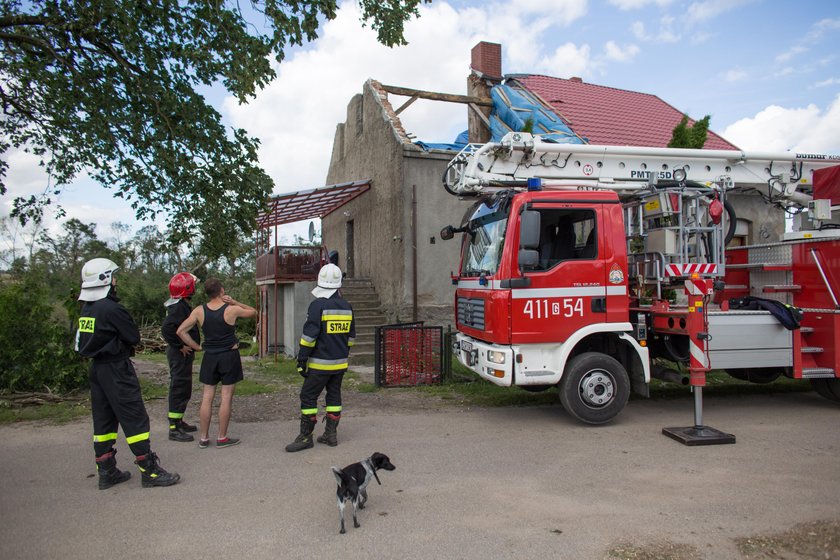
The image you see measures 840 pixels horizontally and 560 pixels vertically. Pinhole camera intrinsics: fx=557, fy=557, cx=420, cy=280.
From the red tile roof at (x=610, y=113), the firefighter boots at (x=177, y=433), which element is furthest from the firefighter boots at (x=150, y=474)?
the red tile roof at (x=610, y=113)

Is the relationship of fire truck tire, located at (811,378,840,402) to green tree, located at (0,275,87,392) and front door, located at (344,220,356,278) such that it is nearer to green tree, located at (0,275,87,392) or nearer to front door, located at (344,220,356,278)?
green tree, located at (0,275,87,392)

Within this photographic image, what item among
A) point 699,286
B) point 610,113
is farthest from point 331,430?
point 610,113

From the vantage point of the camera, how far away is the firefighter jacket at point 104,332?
4.60 meters

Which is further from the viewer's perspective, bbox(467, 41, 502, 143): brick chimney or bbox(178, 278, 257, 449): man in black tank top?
bbox(467, 41, 502, 143): brick chimney

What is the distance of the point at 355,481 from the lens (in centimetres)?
390

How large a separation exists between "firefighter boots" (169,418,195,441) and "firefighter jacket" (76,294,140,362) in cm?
163

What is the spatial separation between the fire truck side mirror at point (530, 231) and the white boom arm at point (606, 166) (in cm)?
112

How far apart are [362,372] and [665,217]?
6.51 m

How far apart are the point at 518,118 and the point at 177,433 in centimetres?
1100

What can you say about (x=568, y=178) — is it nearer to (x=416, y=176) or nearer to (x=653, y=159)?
(x=653, y=159)

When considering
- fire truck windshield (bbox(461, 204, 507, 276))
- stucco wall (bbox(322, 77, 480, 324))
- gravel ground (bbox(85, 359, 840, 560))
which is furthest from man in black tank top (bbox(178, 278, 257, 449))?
stucco wall (bbox(322, 77, 480, 324))

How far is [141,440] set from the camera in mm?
4652

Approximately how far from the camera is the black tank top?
5.63 meters

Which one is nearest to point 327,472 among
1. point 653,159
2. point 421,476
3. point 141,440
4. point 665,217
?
point 421,476
